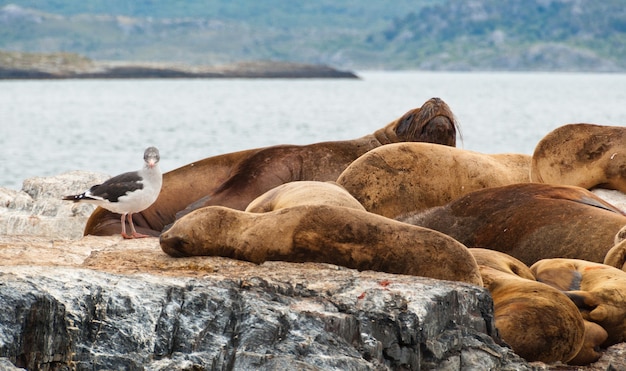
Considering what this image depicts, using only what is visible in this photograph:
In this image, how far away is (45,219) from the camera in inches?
385

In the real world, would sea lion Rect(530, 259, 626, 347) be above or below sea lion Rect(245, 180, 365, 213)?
below

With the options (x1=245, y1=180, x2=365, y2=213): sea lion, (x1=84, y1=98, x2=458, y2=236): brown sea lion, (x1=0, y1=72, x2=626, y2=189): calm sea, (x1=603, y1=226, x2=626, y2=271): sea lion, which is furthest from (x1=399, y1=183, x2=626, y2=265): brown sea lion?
(x1=0, y1=72, x2=626, y2=189): calm sea

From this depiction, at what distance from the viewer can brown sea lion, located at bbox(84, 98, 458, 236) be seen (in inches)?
358

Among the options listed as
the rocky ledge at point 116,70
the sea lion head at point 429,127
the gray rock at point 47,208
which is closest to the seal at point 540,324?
the sea lion head at point 429,127

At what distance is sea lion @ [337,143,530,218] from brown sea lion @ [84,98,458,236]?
2.88 ft

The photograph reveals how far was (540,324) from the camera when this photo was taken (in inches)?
222

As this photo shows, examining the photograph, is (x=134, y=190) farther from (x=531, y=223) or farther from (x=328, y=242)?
(x=531, y=223)

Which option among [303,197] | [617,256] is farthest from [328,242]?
[617,256]

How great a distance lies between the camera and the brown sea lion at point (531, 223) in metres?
7.33

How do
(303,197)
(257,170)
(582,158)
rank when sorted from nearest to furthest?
(303,197) → (582,158) → (257,170)

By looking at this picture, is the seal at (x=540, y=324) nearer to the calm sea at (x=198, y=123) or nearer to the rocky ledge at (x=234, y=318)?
the rocky ledge at (x=234, y=318)

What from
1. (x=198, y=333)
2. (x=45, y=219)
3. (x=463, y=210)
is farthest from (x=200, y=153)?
(x=198, y=333)

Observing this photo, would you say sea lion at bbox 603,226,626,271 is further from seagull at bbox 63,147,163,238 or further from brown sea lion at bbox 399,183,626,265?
seagull at bbox 63,147,163,238

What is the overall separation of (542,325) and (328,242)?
1.24 m
